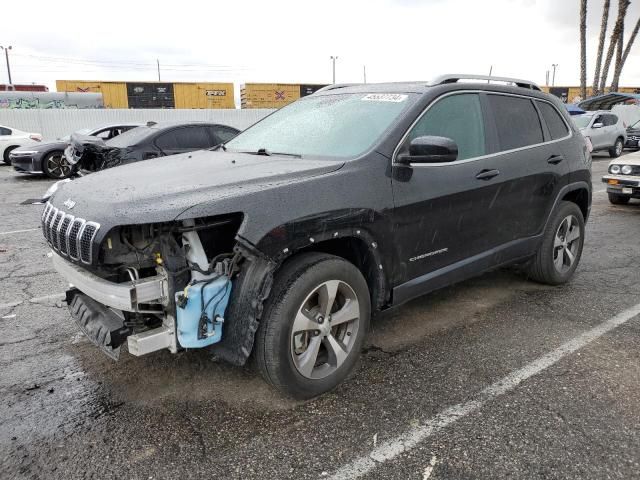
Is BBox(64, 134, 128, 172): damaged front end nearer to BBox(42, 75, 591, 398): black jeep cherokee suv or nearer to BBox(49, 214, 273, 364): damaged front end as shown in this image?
BBox(42, 75, 591, 398): black jeep cherokee suv

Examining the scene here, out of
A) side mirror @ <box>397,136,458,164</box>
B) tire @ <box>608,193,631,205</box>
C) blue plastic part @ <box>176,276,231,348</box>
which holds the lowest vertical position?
tire @ <box>608,193,631,205</box>

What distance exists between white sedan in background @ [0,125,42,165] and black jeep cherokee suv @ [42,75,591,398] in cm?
1456

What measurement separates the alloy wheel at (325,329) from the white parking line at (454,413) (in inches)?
24.0

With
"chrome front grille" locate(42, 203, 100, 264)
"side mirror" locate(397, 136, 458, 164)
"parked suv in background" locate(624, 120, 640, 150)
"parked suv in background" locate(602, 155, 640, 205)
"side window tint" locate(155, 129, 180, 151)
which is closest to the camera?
"chrome front grille" locate(42, 203, 100, 264)

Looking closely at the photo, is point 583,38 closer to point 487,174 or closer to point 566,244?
point 566,244

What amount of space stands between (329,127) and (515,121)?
5.71 feet

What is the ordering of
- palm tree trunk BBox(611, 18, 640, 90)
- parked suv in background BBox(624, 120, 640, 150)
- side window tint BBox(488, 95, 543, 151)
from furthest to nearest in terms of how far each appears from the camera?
1. palm tree trunk BBox(611, 18, 640, 90)
2. parked suv in background BBox(624, 120, 640, 150)
3. side window tint BBox(488, 95, 543, 151)

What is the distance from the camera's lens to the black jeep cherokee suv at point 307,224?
262 cm

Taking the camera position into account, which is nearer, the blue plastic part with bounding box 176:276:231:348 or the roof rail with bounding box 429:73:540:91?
the blue plastic part with bounding box 176:276:231:348

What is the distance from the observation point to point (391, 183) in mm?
3256

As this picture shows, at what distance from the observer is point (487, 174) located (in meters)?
3.88

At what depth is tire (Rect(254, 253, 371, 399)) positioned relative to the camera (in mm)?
2770

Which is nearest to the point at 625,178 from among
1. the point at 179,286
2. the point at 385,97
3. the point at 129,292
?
the point at 385,97

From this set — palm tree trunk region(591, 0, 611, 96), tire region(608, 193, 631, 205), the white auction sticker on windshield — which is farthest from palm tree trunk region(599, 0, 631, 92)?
the white auction sticker on windshield
